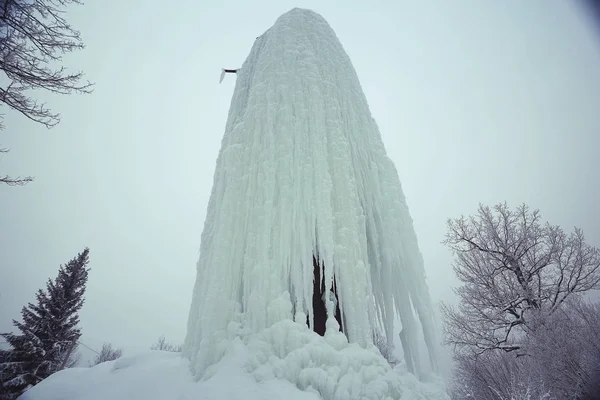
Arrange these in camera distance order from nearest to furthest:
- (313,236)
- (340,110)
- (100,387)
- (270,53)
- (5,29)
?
(100,387)
(313,236)
(5,29)
(340,110)
(270,53)

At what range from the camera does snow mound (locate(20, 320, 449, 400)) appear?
1850 mm

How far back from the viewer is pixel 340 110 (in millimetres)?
3877

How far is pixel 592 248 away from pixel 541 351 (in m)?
3.79

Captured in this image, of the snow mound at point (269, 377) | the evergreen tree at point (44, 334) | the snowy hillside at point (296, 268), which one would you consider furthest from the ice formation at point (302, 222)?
the evergreen tree at point (44, 334)

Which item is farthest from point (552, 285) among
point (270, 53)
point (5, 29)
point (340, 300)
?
point (5, 29)

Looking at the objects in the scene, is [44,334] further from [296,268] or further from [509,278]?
[509,278]

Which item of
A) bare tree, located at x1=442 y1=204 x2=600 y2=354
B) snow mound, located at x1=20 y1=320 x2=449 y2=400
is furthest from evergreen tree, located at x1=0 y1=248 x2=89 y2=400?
bare tree, located at x1=442 y1=204 x2=600 y2=354

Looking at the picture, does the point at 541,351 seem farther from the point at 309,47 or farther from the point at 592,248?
the point at 309,47

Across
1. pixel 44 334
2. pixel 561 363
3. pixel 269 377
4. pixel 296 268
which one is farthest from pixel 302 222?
pixel 44 334

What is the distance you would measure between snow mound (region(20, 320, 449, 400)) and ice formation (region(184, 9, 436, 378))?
0.51ft

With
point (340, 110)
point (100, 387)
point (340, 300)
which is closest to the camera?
point (100, 387)

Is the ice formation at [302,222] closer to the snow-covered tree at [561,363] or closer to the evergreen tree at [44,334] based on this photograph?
the snow-covered tree at [561,363]

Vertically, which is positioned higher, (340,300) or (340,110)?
(340,110)

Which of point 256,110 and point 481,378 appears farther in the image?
point 481,378
